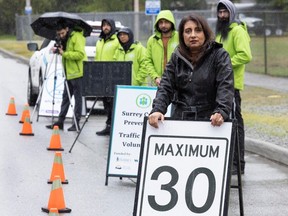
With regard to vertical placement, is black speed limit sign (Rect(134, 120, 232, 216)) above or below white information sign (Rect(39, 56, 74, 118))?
above

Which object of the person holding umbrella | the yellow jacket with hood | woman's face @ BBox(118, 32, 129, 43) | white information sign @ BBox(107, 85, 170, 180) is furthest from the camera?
the person holding umbrella

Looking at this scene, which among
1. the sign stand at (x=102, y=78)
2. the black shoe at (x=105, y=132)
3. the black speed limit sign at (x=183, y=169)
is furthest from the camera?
the black shoe at (x=105, y=132)

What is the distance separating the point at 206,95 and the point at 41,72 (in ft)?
39.9

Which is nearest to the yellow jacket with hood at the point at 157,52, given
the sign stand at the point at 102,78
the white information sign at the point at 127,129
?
the white information sign at the point at 127,129

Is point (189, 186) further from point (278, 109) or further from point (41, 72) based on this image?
point (41, 72)

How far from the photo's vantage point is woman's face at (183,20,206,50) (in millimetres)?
7395

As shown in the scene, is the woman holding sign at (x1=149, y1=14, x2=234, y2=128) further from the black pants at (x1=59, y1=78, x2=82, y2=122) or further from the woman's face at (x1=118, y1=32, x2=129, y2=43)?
the black pants at (x1=59, y1=78, x2=82, y2=122)

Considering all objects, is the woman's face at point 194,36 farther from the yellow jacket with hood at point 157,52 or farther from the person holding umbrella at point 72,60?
the person holding umbrella at point 72,60

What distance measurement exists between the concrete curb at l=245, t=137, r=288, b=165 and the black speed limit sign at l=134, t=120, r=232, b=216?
17.5ft

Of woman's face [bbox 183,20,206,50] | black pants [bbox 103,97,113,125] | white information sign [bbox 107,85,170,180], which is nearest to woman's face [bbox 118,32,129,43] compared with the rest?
black pants [bbox 103,97,113,125]

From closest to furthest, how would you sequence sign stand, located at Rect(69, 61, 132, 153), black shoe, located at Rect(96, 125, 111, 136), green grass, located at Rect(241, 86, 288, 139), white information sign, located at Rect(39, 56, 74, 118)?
sign stand, located at Rect(69, 61, 132, 153) < green grass, located at Rect(241, 86, 288, 139) < black shoe, located at Rect(96, 125, 111, 136) < white information sign, located at Rect(39, 56, 74, 118)

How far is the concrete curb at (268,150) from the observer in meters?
12.4

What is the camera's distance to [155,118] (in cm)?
707

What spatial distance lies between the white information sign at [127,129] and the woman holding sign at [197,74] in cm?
322
